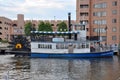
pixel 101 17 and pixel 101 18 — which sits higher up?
pixel 101 17

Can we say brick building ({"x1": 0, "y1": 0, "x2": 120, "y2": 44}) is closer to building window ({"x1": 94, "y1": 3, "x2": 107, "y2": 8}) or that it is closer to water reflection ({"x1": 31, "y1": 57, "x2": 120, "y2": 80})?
building window ({"x1": 94, "y1": 3, "x2": 107, "y2": 8})

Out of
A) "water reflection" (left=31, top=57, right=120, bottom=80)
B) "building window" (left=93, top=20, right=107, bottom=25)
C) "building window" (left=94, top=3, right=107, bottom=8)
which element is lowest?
"water reflection" (left=31, top=57, right=120, bottom=80)

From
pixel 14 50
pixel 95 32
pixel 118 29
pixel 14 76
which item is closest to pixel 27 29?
pixel 95 32

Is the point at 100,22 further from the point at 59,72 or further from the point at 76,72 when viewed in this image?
the point at 59,72

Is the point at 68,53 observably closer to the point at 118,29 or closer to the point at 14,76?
the point at 118,29

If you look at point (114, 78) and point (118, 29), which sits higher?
point (118, 29)

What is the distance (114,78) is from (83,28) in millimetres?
47804

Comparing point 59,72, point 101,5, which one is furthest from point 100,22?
point 59,72

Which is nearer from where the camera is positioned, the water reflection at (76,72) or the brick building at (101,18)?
the water reflection at (76,72)

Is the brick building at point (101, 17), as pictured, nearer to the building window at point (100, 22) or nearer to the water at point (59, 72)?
the building window at point (100, 22)

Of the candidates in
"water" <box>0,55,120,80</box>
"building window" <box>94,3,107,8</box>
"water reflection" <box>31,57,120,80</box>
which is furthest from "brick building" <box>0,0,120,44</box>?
"water" <box>0,55,120,80</box>

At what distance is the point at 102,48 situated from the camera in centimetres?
8506

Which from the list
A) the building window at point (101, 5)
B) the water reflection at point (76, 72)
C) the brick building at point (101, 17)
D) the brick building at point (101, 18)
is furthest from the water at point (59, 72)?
the building window at point (101, 5)

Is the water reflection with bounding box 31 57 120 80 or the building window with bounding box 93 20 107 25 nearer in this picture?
the water reflection with bounding box 31 57 120 80
